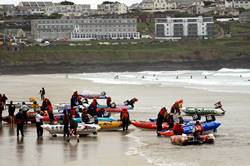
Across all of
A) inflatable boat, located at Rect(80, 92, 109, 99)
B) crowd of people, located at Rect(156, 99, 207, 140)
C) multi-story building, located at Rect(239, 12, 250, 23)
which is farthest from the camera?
multi-story building, located at Rect(239, 12, 250, 23)

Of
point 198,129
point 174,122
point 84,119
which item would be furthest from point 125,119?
point 198,129

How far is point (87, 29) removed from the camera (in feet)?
529

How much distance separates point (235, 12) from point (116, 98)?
159m

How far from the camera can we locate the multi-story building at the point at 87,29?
15962cm

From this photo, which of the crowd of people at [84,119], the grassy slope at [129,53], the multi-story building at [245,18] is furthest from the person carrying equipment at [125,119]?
the multi-story building at [245,18]

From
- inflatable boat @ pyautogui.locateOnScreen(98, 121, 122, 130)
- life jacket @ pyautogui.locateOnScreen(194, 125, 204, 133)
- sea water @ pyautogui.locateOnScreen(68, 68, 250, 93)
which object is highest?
life jacket @ pyautogui.locateOnScreen(194, 125, 204, 133)

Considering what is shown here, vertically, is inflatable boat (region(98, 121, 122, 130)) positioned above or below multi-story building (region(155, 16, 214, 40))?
below

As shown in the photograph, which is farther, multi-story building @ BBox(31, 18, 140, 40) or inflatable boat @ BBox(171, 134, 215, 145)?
multi-story building @ BBox(31, 18, 140, 40)

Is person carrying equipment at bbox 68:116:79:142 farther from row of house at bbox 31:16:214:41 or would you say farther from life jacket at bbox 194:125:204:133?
row of house at bbox 31:16:214:41

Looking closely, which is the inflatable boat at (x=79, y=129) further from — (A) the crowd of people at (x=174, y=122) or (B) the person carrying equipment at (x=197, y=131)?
(B) the person carrying equipment at (x=197, y=131)

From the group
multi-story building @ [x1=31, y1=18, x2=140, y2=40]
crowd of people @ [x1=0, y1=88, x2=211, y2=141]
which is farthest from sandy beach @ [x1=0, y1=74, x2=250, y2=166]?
multi-story building @ [x1=31, y1=18, x2=140, y2=40]

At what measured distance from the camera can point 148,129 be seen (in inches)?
1118

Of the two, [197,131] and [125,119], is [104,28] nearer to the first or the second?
[125,119]

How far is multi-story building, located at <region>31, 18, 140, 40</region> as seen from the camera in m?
160
